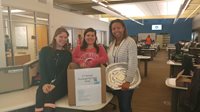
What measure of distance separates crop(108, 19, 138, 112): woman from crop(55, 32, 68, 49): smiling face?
541 millimetres

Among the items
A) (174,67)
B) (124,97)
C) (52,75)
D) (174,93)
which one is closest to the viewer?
(52,75)

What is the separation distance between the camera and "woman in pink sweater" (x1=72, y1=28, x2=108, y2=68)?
210 cm

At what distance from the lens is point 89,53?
2152 millimetres

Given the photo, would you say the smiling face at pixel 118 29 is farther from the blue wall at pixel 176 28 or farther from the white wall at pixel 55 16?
the blue wall at pixel 176 28

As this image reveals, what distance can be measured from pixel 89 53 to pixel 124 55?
Answer: 399 mm

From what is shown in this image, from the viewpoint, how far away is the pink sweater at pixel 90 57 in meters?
2.09

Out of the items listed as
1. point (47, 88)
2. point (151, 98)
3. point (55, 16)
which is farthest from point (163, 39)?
point (47, 88)

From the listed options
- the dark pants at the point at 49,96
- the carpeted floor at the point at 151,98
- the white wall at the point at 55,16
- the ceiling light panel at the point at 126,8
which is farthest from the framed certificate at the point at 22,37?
the dark pants at the point at 49,96

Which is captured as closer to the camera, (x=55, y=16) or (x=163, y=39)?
(x=55, y=16)

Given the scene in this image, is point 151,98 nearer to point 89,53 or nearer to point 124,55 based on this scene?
point 124,55

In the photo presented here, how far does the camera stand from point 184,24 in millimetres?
19094

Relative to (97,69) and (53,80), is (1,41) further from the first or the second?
(97,69)

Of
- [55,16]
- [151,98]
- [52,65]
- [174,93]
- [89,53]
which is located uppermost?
[55,16]

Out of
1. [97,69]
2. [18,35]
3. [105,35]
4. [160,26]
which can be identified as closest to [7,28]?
[18,35]
